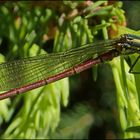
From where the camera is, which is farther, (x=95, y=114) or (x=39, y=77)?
(x=95, y=114)

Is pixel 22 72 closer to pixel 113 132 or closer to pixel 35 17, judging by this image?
pixel 35 17

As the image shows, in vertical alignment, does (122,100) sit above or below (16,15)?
→ below

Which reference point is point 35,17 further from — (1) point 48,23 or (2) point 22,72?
(2) point 22,72

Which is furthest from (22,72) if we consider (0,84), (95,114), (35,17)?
(95,114)

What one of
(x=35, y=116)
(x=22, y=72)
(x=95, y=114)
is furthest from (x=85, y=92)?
(x=35, y=116)

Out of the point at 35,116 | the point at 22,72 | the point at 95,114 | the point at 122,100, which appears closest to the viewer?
the point at 122,100

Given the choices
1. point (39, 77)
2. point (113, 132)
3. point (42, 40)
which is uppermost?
point (42, 40)

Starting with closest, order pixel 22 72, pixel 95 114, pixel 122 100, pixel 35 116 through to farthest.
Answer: pixel 122 100 < pixel 35 116 < pixel 22 72 < pixel 95 114
